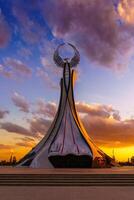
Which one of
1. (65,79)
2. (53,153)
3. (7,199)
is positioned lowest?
(7,199)

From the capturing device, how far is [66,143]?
28172 mm

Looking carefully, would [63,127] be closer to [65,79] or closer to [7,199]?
[65,79]

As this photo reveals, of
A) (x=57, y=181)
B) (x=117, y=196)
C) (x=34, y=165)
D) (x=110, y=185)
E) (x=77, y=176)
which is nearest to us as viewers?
(x=117, y=196)

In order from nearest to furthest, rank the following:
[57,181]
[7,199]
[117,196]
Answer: [7,199] → [117,196] → [57,181]

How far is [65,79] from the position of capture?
3070 centimetres

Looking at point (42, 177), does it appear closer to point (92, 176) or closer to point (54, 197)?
point (92, 176)

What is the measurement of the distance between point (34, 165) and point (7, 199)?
20119 millimetres

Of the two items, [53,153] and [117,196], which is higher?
[53,153]

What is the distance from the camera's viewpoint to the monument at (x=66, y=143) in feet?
90.3

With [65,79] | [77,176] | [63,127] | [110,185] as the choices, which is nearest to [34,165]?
[63,127]

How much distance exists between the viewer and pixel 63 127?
29422mm

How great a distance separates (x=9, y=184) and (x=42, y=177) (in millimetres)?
1683

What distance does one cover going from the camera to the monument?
1084 inches

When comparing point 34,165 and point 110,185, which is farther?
point 34,165
